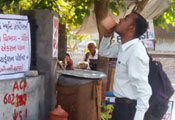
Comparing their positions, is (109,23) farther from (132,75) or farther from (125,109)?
(125,109)

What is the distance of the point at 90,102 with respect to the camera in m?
3.90

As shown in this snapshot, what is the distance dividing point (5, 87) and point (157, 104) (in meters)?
1.73

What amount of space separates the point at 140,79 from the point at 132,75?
0.08 meters

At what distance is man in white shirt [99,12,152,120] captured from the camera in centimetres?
264

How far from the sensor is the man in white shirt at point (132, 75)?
2641mm

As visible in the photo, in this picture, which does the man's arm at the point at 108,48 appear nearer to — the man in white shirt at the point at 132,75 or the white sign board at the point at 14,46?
the man in white shirt at the point at 132,75

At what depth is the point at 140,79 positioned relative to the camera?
264cm

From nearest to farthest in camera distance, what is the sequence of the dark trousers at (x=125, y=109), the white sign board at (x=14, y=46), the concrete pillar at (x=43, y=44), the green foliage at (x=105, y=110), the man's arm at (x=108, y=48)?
the dark trousers at (x=125, y=109)
the man's arm at (x=108, y=48)
the white sign board at (x=14, y=46)
the concrete pillar at (x=43, y=44)
the green foliage at (x=105, y=110)

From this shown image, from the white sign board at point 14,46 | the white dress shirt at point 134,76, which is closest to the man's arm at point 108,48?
the white dress shirt at point 134,76

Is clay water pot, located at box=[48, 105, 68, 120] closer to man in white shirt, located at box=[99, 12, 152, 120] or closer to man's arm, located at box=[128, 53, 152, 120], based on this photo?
man in white shirt, located at box=[99, 12, 152, 120]

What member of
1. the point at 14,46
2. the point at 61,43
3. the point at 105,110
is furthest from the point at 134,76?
the point at 61,43

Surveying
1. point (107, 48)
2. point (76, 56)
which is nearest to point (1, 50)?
point (107, 48)

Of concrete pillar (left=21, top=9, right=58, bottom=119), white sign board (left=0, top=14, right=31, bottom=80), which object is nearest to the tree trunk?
concrete pillar (left=21, top=9, right=58, bottom=119)

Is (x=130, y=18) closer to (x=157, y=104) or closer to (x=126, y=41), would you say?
(x=126, y=41)
